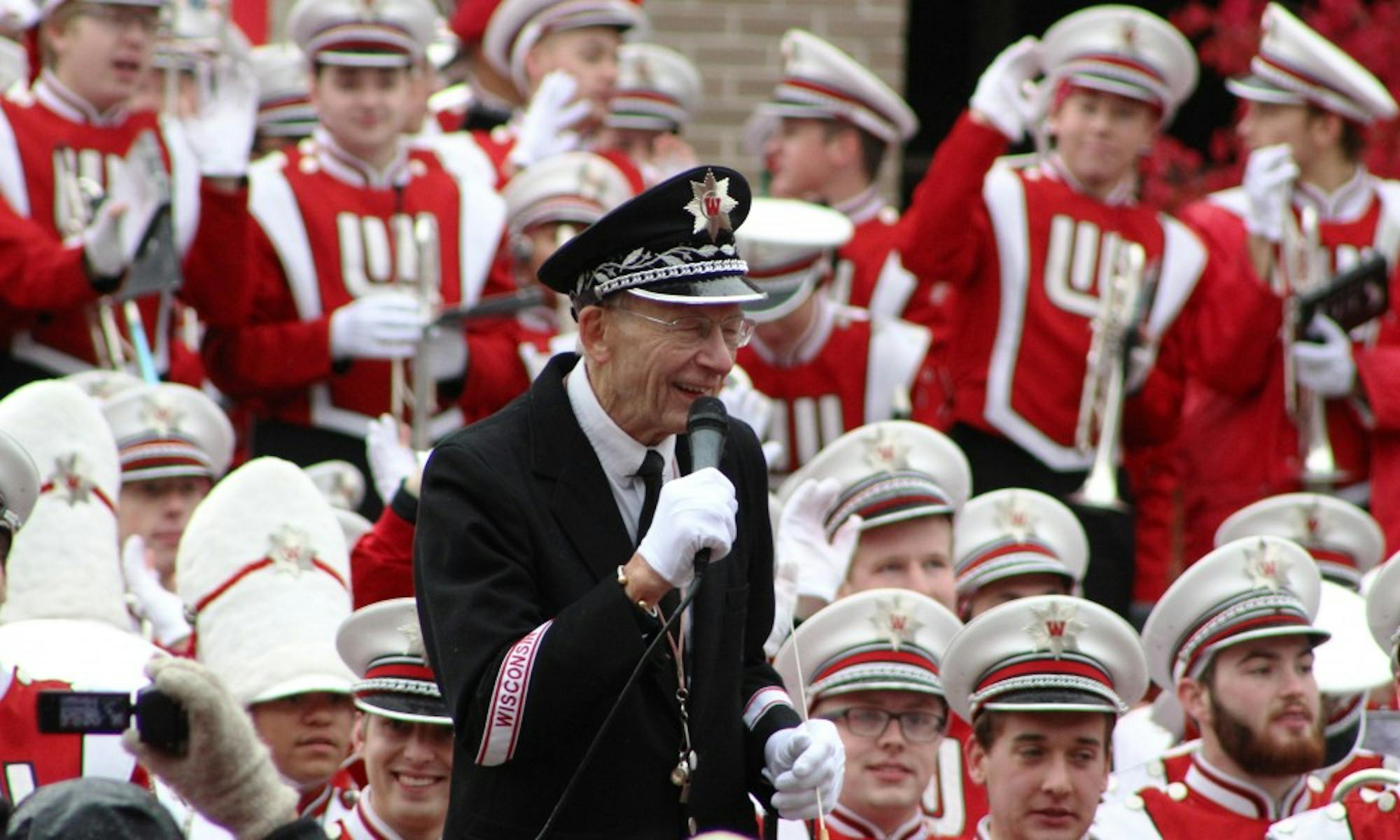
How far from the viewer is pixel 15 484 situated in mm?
5492

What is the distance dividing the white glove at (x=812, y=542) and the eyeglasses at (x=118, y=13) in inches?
112

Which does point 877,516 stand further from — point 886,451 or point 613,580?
point 613,580

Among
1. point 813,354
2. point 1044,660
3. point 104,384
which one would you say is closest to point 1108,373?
point 813,354

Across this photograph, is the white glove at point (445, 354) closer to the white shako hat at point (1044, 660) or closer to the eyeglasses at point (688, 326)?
the white shako hat at point (1044, 660)

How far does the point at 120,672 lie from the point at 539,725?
1818mm

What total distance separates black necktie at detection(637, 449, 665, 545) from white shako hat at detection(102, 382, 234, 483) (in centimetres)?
336

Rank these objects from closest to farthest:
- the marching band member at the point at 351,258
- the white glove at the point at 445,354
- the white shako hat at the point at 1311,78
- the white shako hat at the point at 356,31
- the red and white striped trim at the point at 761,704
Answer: the red and white striped trim at the point at 761,704 → the marching band member at the point at 351,258 → the white glove at the point at 445,354 → the white shako hat at the point at 356,31 → the white shako hat at the point at 1311,78

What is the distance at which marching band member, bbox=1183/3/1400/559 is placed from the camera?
30.5ft

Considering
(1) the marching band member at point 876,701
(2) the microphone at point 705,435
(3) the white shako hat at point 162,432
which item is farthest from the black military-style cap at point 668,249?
(3) the white shako hat at point 162,432

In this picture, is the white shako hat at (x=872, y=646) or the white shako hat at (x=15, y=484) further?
the white shako hat at (x=872, y=646)

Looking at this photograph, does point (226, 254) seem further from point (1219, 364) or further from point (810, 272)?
point (1219, 364)

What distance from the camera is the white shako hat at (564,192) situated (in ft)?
29.9

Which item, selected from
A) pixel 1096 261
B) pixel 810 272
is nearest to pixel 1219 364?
pixel 1096 261

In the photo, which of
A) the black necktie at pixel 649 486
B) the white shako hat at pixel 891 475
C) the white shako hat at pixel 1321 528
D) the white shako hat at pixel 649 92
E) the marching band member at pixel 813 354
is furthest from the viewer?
the white shako hat at pixel 649 92
